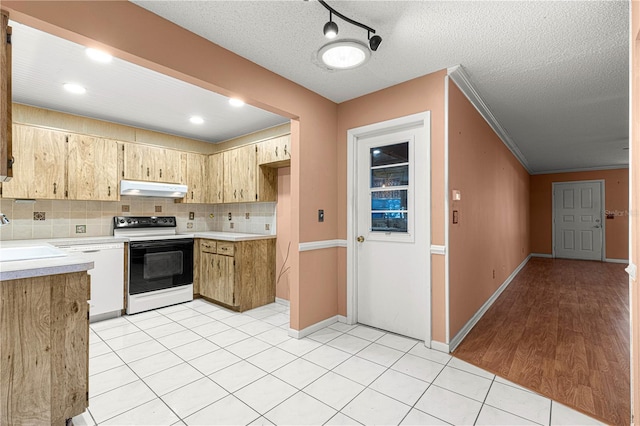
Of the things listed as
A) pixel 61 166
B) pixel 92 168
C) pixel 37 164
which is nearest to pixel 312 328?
pixel 92 168

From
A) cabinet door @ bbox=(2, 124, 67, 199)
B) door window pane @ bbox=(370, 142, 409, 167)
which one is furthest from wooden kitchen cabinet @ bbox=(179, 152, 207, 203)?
door window pane @ bbox=(370, 142, 409, 167)

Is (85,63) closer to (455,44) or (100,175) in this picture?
(100,175)

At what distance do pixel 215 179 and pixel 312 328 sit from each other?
9.59 feet

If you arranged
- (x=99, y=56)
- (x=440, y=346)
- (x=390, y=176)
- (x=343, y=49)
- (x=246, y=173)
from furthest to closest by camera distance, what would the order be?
(x=246, y=173), (x=390, y=176), (x=440, y=346), (x=99, y=56), (x=343, y=49)

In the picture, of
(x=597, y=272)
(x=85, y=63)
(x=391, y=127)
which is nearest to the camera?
(x=85, y=63)

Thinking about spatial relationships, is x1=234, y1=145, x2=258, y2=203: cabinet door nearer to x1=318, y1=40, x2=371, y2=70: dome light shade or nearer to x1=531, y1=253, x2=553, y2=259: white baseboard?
x1=318, y1=40, x2=371, y2=70: dome light shade

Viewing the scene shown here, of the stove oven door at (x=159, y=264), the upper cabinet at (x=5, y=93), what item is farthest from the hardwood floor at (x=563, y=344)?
the stove oven door at (x=159, y=264)

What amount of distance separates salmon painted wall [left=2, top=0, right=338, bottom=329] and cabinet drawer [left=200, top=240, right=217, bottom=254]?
63.4 inches

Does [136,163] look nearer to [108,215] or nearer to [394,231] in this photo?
[108,215]

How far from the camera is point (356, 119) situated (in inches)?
132

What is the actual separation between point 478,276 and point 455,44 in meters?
2.58

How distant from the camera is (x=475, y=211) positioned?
3.48 m

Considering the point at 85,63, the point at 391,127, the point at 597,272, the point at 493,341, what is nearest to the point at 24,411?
the point at 85,63

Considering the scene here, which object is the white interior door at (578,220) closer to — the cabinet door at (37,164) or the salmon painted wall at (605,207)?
the salmon painted wall at (605,207)
